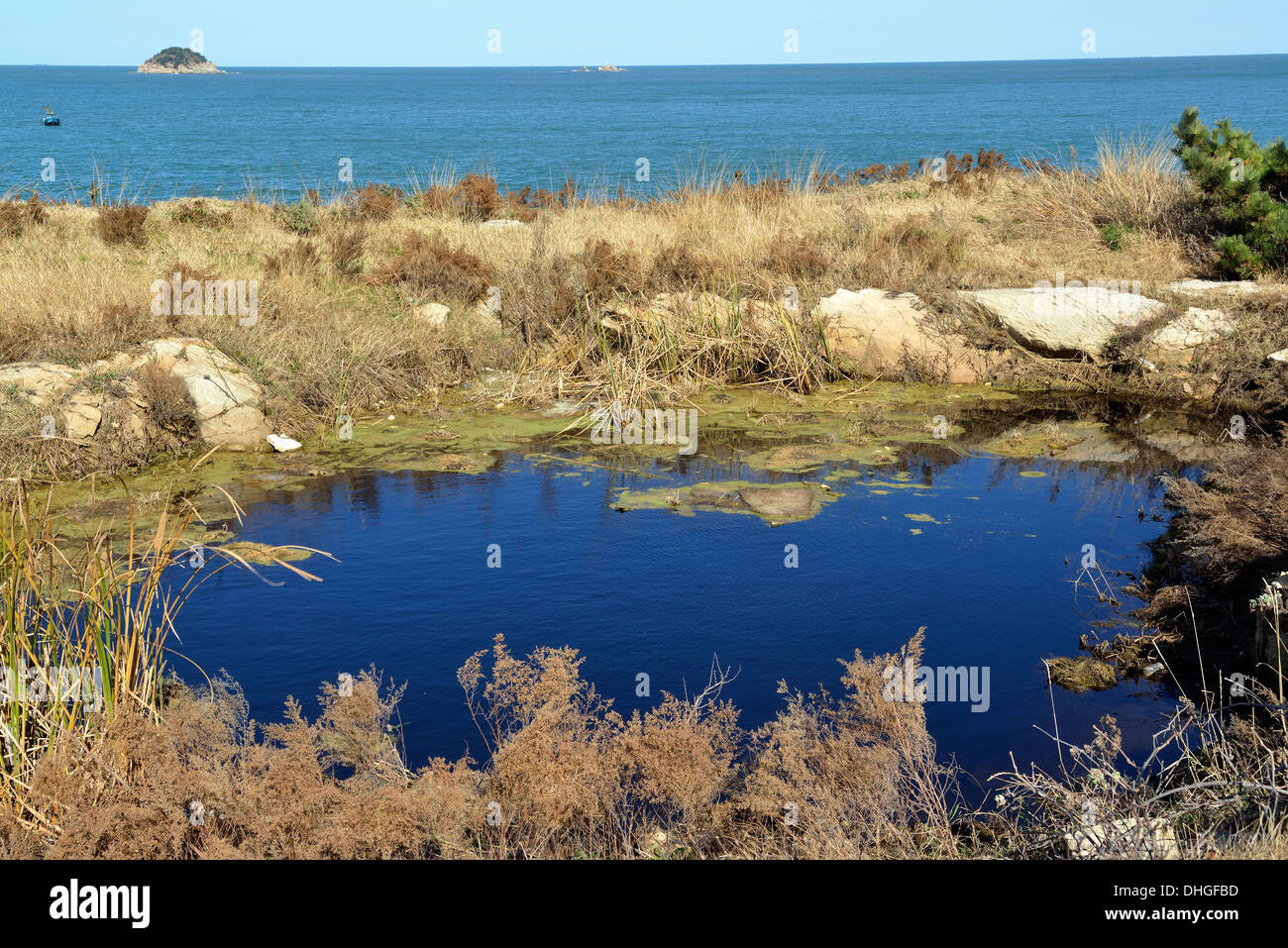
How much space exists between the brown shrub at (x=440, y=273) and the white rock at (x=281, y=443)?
3.44 metres

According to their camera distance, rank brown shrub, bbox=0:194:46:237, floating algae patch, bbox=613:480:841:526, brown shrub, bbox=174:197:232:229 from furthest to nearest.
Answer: brown shrub, bbox=174:197:232:229, brown shrub, bbox=0:194:46:237, floating algae patch, bbox=613:480:841:526

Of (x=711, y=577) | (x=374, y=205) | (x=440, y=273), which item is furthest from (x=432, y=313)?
(x=711, y=577)

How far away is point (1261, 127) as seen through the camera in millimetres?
49000

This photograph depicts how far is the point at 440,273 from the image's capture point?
12.8 meters

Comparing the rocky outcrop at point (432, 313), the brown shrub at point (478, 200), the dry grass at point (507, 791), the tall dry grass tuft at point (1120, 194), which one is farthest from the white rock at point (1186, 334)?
the brown shrub at point (478, 200)

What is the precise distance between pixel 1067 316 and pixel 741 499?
5.23 m

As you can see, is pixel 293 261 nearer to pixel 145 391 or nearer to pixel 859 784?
pixel 145 391

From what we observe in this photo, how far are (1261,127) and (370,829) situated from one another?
185 ft

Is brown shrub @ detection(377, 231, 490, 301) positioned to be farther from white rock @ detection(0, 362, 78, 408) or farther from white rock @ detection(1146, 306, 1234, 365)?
white rock @ detection(1146, 306, 1234, 365)

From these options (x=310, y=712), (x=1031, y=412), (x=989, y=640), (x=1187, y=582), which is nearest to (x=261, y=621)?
(x=310, y=712)

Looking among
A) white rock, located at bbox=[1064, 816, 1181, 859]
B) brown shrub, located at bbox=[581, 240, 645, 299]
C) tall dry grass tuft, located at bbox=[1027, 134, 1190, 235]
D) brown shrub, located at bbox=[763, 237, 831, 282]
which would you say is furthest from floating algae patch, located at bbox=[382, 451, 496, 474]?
tall dry grass tuft, located at bbox=[1027, 134, 1190, 235]

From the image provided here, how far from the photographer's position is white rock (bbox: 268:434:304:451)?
9.64 metres

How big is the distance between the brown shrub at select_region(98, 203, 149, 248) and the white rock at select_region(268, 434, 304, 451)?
5796mm
